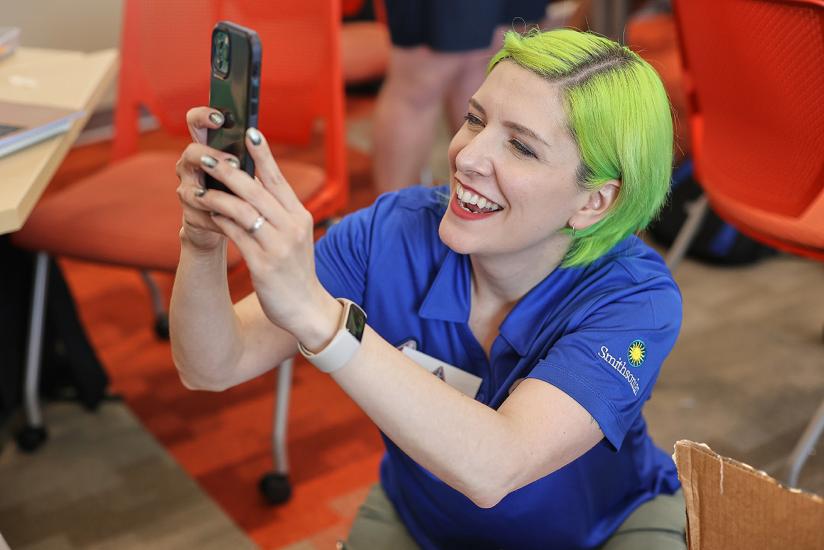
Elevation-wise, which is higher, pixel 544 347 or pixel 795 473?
pixel 544 347

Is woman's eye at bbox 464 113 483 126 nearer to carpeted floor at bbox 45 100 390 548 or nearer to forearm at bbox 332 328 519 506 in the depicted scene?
forearm at bbox 332 328 519 506

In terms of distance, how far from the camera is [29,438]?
2053 millimetres

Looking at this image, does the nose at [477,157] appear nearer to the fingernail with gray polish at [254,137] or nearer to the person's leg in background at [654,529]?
the fingernail with gray polish at [254,137]

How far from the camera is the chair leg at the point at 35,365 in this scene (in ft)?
6.40

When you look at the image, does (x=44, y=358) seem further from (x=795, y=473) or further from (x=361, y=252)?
(x=795, y=473)

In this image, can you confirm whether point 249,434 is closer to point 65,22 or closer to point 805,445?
point 805,445

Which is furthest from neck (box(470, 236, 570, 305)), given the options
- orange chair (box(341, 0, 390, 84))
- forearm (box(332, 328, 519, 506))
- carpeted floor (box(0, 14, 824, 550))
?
orange chair (box(341, 0, 390, 84))

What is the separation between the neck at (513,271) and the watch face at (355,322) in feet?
1.02

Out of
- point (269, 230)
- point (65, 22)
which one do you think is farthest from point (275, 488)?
point (65, 22)

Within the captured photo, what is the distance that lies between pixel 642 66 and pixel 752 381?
52.0 inches

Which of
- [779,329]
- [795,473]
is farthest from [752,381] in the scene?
[795,473]

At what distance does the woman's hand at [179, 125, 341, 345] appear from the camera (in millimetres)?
843

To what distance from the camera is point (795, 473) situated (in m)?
1.86

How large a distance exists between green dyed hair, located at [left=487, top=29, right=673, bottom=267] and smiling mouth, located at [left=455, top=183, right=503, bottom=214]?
105mm
